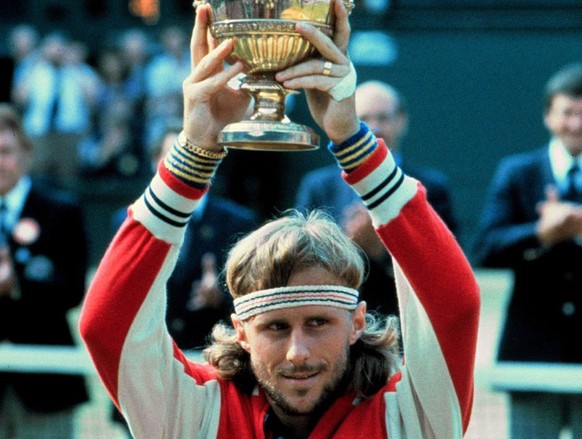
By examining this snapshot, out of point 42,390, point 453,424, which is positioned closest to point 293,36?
point 453,424

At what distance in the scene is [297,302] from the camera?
335 centimetres

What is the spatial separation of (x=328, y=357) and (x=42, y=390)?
10.2ft

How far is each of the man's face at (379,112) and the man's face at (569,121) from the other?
768mm

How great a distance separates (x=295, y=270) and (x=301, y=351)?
0.22 meters

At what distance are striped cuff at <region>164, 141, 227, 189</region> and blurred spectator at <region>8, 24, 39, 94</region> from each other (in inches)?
464

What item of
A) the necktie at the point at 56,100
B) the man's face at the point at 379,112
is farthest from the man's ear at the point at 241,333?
the necktie at the point at 56,100

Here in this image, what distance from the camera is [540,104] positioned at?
15.4 metres

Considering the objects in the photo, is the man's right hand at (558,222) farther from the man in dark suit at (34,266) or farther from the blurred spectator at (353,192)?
the man in dark suit at (34,266)

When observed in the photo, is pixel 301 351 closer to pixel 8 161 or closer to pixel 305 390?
pixel 305 390

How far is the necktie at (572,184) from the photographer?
21.1 ft

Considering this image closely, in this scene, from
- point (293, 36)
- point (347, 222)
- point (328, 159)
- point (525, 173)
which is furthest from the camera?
point (328, 159)

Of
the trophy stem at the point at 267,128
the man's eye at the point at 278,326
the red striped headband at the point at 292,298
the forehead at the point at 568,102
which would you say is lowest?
the man's eye at the point at 278,326

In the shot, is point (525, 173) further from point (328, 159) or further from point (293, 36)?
point (328, 159)

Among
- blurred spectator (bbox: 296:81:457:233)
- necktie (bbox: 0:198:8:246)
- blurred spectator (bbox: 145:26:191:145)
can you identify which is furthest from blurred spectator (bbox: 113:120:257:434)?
blurred spectator (bbox: 145:26:191:145)
